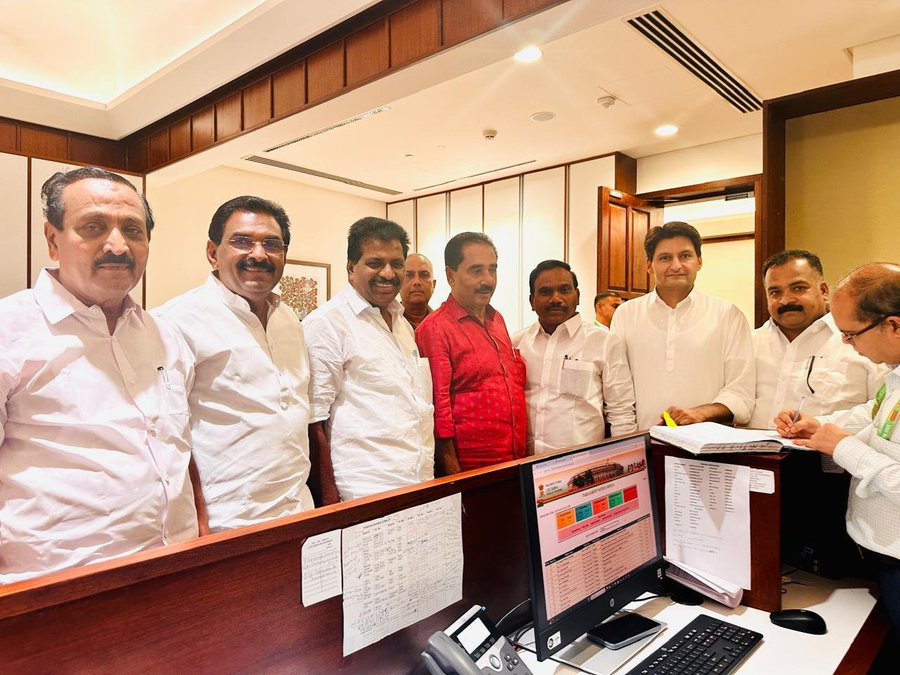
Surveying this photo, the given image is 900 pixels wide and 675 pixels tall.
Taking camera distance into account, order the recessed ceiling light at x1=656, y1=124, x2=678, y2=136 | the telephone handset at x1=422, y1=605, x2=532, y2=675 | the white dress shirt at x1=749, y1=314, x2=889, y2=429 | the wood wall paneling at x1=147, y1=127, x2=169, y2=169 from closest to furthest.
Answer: the telephone handset at x1=422, y1=605, x2=532, y2=675 < the white dress shirt at x1=749, y1=314, x2=889, y2=429 < the wood wall paneling at x1=147, y1=127, x2=169, y2=169 < the recessed ceiling light at x1=656, y1=124, x2=678, y2=136

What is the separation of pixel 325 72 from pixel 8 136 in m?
2.36

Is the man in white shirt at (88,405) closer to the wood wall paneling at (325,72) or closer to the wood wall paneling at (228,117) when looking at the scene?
the wood wall paneling at (325,72)

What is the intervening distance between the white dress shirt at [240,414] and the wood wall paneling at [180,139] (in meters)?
2.86

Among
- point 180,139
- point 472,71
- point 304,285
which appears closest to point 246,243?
point 472,71

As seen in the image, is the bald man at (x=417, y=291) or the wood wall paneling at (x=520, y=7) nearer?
the wood wall paneling at (x=520, y=7)

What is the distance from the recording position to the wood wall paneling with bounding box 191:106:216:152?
3.72m

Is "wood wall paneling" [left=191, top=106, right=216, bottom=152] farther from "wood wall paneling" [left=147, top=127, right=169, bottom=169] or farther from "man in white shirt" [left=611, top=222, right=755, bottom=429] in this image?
"man in white shirt" [left=611, top=222, right=755, bottom=429]

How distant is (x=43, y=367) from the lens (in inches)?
43.7

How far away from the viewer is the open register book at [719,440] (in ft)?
4.44

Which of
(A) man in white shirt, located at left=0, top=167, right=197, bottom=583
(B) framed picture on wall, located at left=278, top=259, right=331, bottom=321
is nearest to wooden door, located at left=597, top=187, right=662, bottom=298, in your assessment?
(B) framed picture on wall, located at left=278, top=259, right=331, bottom=321

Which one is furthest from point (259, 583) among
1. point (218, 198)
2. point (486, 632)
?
point (218, 198)

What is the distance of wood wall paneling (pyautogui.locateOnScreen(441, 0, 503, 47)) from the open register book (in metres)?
1.69

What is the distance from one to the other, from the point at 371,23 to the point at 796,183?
2.23 metres

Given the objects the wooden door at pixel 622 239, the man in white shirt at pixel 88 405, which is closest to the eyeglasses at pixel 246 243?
the man in white shirt at pixel 88 405
